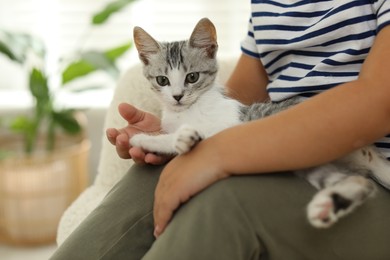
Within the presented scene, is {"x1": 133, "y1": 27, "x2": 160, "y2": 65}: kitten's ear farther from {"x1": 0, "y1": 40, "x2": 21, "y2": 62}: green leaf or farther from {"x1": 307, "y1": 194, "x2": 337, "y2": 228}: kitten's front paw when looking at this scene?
{"x1": 0, "y1": 40, "x2": 21, "y2": 62}: green leaf

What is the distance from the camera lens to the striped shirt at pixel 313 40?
2.93ft

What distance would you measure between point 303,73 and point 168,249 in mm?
469

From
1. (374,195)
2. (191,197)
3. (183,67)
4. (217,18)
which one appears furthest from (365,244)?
(217,18)

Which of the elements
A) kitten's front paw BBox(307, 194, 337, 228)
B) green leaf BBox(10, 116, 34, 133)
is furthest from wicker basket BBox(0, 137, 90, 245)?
kitten's front paw BBox(307, 194, 337, 228)

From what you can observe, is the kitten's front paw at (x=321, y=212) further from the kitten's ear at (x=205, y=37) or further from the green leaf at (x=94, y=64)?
the green leaf at (x=94, y=64)

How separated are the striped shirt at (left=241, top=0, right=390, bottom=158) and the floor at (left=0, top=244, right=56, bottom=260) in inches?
47.6

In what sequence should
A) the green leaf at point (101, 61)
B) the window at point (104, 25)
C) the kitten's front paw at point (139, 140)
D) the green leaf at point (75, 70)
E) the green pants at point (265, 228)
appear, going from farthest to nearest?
the window at point (104, 25)
the green leaf at point (75, 70)
the green leaf at point (101, 61)
the kitten's front paw at point (139, 140)
the green pants at point (265, 228)

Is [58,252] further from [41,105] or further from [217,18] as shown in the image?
[217,18]

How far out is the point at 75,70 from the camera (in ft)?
6.43

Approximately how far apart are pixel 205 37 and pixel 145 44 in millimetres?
129

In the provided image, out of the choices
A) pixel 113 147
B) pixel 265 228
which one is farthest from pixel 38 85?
pixel 265 228

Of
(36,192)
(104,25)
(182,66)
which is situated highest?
(182,66)

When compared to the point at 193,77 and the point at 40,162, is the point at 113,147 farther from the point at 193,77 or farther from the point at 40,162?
the point at 40,162

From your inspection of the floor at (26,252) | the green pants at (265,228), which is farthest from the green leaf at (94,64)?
the green pants at (265,228)
